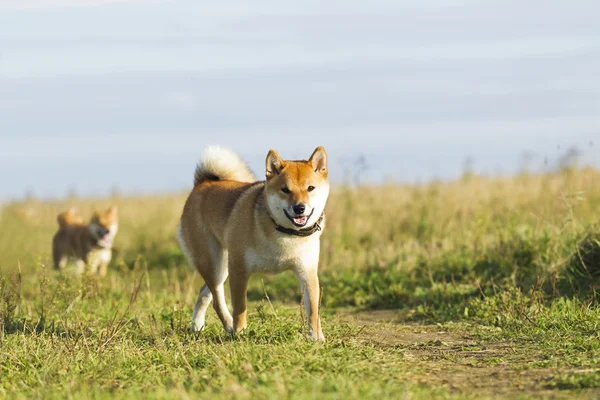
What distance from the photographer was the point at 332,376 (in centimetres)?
476

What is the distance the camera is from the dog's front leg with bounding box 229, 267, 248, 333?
6.29 metres

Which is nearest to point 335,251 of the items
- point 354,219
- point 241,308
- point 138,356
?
point 354,219

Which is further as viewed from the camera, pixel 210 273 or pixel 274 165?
pixel 210 273

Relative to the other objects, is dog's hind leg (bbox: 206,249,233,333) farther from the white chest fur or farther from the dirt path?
the dirt path

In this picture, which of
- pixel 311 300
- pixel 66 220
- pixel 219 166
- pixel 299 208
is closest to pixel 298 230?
pixel 299 208

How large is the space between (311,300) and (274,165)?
45.3 inches

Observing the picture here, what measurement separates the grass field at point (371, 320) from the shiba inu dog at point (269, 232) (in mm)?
347

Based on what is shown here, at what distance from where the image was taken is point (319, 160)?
21.1ft

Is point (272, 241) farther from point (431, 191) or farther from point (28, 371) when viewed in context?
point (431, 191)

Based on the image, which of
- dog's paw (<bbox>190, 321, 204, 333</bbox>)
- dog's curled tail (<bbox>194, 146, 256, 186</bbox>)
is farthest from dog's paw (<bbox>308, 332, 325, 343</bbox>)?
dog's curled tail (<bbox>194, 146, 256, 186</bbox>)

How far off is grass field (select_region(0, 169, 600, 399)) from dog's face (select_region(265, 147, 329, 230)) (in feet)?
3.09

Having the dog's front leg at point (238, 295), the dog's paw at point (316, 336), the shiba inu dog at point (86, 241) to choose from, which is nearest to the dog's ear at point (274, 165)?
the dog's front leg at point (238, 295)

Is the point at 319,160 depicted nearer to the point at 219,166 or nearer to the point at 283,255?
A: the point at 283,255

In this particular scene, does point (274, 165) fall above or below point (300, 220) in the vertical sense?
above
